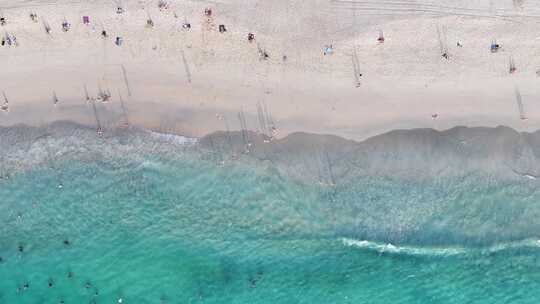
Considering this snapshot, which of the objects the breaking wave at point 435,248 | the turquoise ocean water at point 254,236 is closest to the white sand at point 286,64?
the turquoise ocean water at point 254,236

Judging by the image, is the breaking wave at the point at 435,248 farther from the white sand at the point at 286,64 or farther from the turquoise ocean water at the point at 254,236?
the white sand at the point at 286,64

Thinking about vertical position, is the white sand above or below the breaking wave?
above

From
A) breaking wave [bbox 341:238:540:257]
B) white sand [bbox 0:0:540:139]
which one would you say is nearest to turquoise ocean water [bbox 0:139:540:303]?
breaking wave [bbox 341:238:540:257]

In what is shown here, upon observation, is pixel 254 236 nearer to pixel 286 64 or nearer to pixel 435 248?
pixel 286 64

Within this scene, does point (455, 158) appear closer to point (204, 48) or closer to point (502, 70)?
point (502, 70)

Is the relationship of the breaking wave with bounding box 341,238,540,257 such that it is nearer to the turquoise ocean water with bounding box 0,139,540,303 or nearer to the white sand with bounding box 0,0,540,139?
the turquoise ocean water with bounding box 0,139,540,303

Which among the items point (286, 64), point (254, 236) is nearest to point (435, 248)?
point (254, 236)
